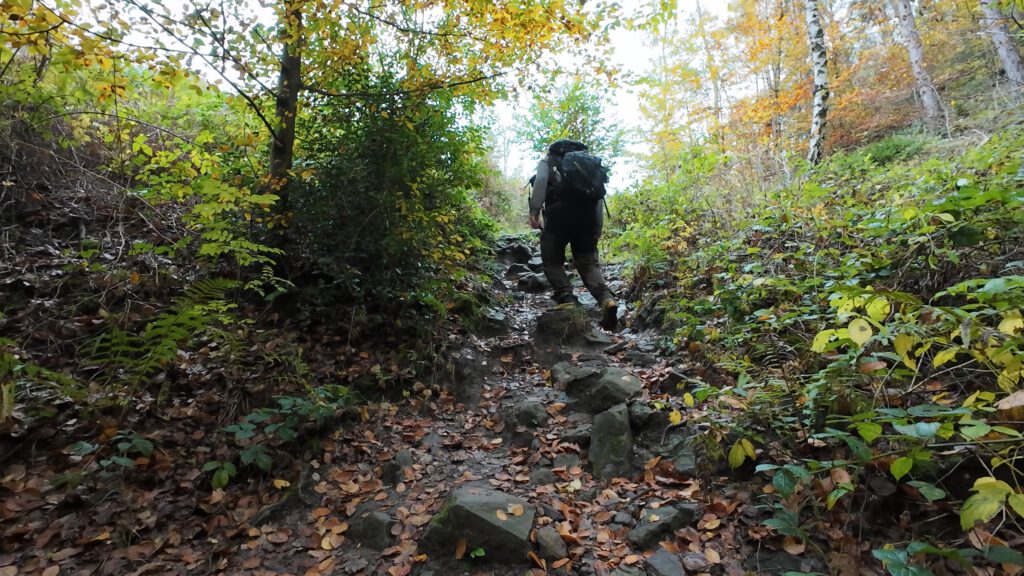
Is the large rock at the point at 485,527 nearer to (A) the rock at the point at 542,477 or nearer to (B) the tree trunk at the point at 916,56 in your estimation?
(A) the rock at the point at 542,477

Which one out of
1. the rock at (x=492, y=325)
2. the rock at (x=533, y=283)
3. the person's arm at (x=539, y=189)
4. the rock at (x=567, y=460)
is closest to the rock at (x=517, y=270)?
the rock at (x=533, y=283)

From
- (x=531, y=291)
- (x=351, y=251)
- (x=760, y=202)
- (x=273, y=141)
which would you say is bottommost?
(x=531, y=291)

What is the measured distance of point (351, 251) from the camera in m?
4.89

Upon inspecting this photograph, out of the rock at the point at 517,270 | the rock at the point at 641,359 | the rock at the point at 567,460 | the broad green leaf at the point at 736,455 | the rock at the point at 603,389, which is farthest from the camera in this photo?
the rock at the point at 517,270

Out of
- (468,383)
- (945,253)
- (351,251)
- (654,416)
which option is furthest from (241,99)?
(945,253)

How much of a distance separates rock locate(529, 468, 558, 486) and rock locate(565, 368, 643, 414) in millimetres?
815

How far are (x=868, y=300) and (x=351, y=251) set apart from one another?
457cm

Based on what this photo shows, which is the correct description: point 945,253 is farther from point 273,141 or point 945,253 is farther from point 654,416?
point 273,141

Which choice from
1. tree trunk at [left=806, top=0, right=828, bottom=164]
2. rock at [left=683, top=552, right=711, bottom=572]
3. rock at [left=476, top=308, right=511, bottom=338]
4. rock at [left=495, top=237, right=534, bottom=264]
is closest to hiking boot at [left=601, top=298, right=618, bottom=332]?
rock at [left=476, top=308, right=511, bottom=338]

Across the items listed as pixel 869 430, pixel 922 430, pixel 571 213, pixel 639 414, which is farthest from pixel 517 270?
pixel 922 430

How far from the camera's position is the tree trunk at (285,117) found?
4.78 metres

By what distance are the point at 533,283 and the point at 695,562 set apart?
6.21 m

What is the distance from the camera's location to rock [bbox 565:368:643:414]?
12.9 ft

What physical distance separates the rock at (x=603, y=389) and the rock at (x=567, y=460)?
586mm
